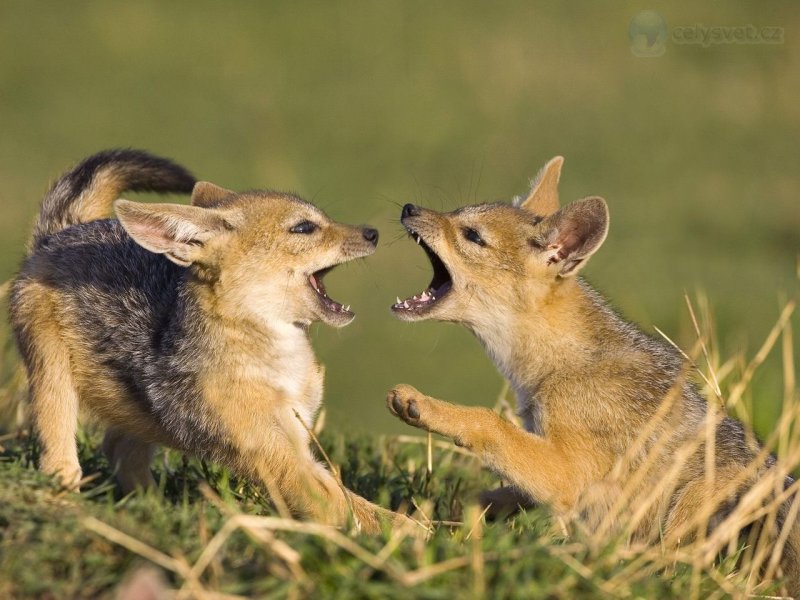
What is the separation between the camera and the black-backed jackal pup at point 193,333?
266 inches

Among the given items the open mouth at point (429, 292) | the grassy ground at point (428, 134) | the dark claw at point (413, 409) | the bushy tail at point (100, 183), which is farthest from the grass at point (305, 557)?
the bushy tail at point (100, 183)

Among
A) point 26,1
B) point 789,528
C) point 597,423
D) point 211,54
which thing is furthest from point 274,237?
point 26,1

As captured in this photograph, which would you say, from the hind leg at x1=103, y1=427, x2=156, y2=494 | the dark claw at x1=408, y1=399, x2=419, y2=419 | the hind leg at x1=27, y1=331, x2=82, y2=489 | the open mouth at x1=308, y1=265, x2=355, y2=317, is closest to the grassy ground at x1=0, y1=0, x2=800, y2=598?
the hind leg at x1=103, y1=427, x2=156, y2=494

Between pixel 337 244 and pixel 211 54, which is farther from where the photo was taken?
pixel 211 54

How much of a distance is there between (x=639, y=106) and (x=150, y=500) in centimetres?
1292

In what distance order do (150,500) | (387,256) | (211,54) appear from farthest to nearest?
(211,54) < (387,256) < (150,500)

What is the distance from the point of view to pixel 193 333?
7.00 meters

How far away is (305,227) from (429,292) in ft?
2.60

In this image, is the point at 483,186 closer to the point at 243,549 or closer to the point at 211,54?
the point at 211,54

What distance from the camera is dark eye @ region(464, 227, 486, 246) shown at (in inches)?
297

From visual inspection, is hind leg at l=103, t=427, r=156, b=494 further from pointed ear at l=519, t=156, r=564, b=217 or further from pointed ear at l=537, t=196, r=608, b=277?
pointed ear at l=519, t=156, r=564, b=217

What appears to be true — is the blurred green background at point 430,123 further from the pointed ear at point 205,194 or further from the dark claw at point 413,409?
the dark claw at point 413,409

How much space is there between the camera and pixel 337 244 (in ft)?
23.9

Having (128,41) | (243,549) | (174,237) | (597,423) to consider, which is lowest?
(243,549)
